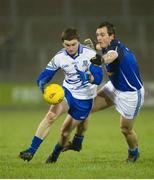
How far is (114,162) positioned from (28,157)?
137 centimetres

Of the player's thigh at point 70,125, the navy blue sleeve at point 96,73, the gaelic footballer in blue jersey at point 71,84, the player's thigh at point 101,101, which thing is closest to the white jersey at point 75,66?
the gaelic footballer in blue jersey at point 71,84

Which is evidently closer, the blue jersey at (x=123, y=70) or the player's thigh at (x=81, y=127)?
the blue jersey at (x=123, y=70)

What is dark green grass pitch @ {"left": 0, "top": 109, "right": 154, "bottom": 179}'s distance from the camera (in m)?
8.47

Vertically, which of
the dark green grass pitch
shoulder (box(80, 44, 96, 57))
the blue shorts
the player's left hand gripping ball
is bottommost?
the dark green grass pitch

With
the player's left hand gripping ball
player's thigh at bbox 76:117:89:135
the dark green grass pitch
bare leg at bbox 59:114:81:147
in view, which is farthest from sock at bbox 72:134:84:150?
the player's left hand gripping ball

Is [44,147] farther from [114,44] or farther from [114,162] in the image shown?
[114,44]

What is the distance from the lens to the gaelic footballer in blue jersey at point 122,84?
924 cm

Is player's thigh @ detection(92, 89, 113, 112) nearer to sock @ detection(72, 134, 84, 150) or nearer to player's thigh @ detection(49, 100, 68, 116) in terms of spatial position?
sock @ detection(72, 134, 84, 150)

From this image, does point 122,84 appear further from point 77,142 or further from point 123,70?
point 77,142

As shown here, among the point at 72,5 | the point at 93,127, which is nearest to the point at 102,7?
the point at 72,5

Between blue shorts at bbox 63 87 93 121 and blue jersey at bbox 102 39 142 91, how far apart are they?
53 centimetres

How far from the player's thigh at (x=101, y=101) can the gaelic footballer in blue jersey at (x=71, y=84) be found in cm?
30

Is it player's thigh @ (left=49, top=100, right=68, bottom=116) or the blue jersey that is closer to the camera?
player's thigh @ (left=49, top=100, right=68, bottom=116)

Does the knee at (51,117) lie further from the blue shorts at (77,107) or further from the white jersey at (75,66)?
the white jersey at (75,66)
